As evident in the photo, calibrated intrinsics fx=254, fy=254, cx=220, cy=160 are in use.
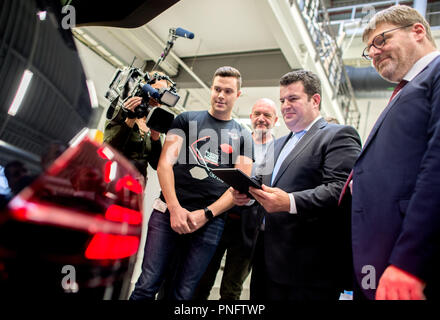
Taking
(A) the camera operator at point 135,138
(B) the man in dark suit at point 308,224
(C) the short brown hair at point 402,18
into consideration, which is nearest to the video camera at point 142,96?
(A) the camera operator at point 135,138

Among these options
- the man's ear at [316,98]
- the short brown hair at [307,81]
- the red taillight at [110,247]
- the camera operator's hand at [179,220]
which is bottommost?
the red taillight at [110,247]

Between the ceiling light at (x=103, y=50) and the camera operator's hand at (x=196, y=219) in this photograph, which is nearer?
the camera operator's hand at (x=196, y=219)

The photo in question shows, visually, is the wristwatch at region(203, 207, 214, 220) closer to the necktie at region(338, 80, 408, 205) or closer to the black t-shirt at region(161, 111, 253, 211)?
the black t-shirt at region(161, 111, 253, 211)

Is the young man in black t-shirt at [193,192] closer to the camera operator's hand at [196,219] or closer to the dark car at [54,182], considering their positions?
the camera operator's hand at [196,219]

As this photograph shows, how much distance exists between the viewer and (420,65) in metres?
1.01

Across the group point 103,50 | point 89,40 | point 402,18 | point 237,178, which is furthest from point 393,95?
point 103,50

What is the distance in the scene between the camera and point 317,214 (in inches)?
48.2

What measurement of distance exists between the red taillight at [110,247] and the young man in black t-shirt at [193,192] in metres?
0.75

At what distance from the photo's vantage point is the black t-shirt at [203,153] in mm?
1588

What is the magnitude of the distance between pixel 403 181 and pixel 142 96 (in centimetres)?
122

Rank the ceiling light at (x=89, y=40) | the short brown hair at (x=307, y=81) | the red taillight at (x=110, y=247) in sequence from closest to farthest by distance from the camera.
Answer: the red taillight at (x=110, y=247), the short brown hair at (x=307, y=81), the ceiling light at (x=89, y=40)

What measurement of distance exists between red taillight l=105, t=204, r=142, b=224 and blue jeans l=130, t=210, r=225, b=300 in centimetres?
82

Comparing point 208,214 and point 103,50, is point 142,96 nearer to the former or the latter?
point 208,214
